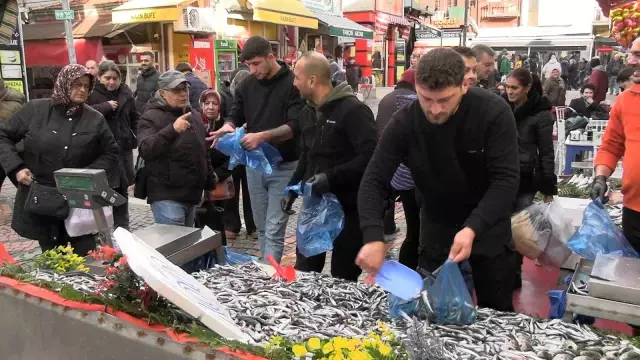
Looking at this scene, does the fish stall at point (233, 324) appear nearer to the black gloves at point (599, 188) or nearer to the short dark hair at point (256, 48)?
the black gloves at point (599, 188)

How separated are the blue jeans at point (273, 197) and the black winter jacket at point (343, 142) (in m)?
0.64

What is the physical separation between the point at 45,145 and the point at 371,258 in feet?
8.94

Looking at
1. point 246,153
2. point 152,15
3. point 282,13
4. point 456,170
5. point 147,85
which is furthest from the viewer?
point 282,13

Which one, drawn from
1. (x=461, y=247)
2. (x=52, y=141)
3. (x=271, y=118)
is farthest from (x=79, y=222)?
(x=461, y=247)

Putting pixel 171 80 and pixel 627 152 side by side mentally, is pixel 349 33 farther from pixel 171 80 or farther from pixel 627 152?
pixel 627 152

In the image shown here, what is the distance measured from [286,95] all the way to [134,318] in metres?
2.49

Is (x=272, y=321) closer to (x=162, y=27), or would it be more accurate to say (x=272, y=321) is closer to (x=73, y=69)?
(x=73, y=69)

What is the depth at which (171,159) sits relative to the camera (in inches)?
158

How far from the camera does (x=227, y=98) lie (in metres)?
6.45

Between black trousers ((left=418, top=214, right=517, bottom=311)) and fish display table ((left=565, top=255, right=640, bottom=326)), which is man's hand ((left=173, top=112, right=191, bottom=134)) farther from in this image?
fish display table ((left=565, top=255, right=640, bottom=326))

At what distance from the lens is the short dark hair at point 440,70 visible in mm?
2201

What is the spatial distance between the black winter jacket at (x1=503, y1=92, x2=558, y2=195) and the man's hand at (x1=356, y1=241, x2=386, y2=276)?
2438mm

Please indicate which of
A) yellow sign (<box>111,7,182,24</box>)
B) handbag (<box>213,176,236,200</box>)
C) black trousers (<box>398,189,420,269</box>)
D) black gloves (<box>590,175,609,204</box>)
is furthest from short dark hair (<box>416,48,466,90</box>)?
→ yellow sign (<box>111,7,182,24</box>)

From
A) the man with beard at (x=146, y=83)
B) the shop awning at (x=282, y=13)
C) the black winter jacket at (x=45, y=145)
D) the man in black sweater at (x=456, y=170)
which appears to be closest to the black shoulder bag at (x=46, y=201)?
the black winter jacket at (x=45, y=145)
